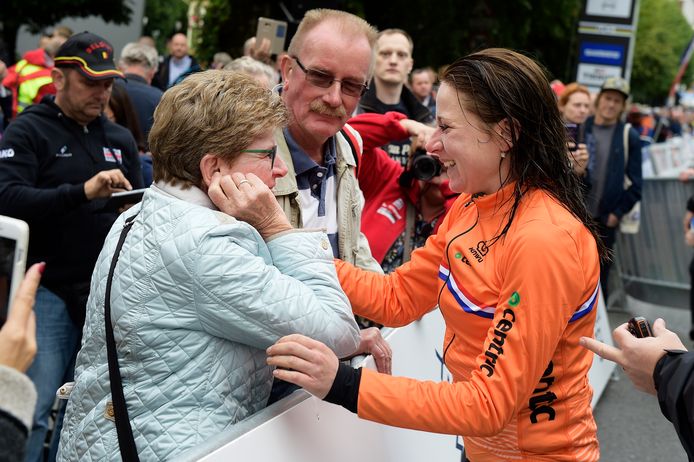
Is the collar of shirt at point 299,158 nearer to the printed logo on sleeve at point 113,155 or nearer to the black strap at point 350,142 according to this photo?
the black strap at point 350,142

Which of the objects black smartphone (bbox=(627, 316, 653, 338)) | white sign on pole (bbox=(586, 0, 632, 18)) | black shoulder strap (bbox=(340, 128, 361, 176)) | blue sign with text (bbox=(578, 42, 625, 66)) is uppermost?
black shoulder strap (bbox=(340, 128, 361, 176))

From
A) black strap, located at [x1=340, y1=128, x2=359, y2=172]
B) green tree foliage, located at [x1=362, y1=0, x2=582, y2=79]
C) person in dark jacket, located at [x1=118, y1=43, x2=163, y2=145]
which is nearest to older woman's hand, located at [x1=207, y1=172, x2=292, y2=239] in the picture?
black strap, located at [x1=340, y1=128, x2=359, y2=172]

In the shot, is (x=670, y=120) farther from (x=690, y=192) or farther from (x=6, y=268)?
(x=6, y=268)

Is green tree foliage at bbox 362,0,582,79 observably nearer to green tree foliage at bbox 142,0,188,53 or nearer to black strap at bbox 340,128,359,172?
green tree foliage at bbox 142,0,188,53

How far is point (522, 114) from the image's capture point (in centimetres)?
213

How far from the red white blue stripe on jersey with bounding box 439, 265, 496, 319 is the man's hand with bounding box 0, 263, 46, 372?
1.09 metres

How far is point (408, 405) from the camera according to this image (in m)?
1.97

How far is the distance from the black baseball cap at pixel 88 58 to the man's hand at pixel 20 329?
2666 millimetres

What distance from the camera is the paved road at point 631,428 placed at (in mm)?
5352

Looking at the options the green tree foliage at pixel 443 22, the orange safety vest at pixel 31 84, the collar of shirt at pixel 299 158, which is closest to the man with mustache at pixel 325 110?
the collar of shirt at pixel 299 158

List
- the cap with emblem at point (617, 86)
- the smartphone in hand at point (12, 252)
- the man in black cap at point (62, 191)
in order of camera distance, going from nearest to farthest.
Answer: the smartphone in hand at point (12, 252), the man in black cap at point (62, 191), the cap with emblem at point (617, 86)

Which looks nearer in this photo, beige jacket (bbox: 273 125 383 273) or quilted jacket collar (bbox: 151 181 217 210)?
quilted jacket collar (bbox: 151 181 217 210)

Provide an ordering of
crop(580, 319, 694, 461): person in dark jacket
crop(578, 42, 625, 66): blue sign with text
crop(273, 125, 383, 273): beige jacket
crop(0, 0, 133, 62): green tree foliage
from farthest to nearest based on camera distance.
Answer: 1. crop(0, 0, 133, 62): green tree foliage
2. crop(578, 42, 625, 66): blue sign with text
3. crop(273, 125, 383, 273): beige jacket
4. crop(580, 319, 694, 461): person in dark jacket

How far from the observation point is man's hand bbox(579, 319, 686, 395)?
198 cm
